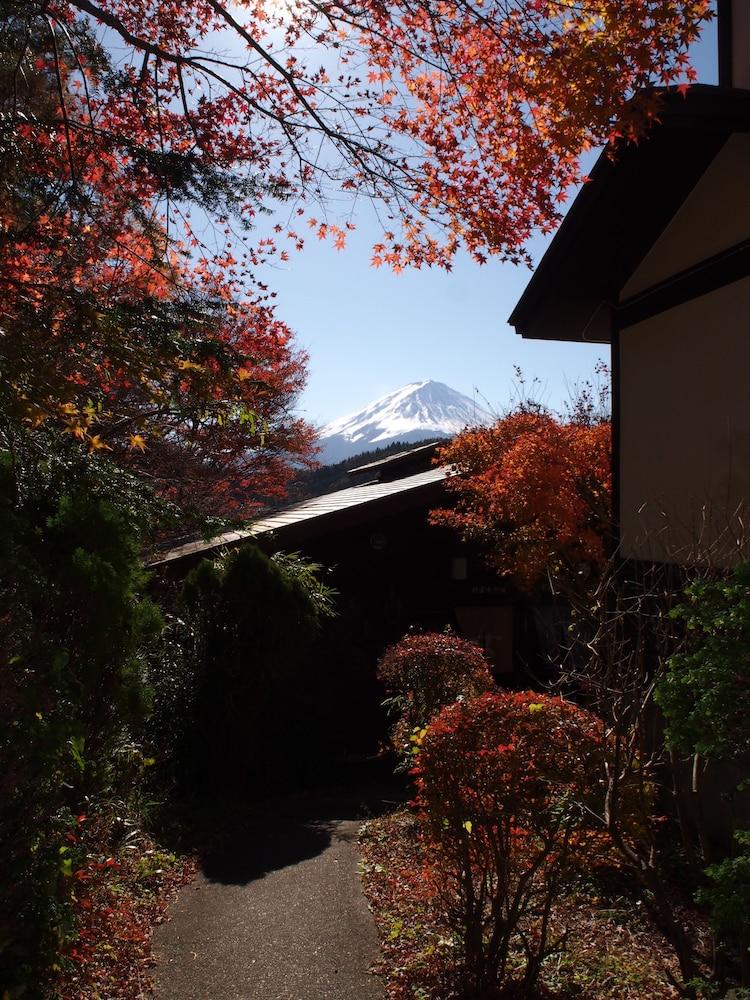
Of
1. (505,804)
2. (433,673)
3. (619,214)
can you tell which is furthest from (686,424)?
(505,804)

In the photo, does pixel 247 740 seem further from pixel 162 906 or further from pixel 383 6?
pixel 383 6

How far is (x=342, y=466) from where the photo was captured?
3447cm

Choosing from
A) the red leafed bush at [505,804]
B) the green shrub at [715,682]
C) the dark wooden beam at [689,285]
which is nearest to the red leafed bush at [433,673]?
the red leafed bush at [505,804]

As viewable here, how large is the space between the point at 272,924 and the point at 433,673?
3.63 m

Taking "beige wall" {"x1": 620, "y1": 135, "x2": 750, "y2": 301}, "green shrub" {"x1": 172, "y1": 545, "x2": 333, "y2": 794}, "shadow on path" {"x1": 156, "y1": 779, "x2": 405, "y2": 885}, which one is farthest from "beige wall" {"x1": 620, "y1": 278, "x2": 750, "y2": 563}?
"shadow on path" {"x1": 156, "y1": 779, "x2": 405, "y2": 885}

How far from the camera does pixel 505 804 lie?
4.30 m

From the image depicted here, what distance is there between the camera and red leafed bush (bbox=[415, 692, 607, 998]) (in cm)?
432

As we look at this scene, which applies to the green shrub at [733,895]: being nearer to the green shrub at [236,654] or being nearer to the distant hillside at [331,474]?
the green shrub at [236,654]

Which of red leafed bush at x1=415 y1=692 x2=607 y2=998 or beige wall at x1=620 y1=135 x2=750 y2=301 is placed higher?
beige wall at x1=620 y1=135 x2=750 y2=301

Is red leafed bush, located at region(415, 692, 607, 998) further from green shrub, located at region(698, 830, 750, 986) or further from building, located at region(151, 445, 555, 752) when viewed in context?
building, located at region(151, 445, 555, 752)

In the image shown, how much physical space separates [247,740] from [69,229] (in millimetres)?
6298

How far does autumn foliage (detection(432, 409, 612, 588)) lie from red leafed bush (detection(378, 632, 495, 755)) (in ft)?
6.00

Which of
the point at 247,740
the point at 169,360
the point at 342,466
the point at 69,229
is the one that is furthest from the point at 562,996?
the point at 342,466

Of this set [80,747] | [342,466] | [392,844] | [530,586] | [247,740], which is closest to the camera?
[80,747]
